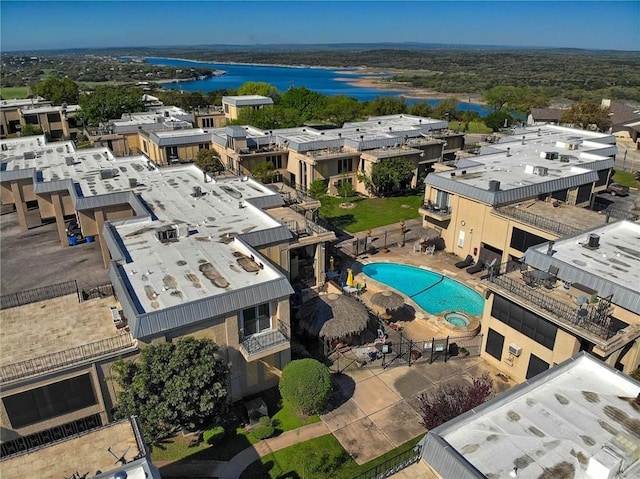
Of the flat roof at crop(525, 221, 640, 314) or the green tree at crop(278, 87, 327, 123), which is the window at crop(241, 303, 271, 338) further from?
the green tree at crop(278, 87, 327, 123)

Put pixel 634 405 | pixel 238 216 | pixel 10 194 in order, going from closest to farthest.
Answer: pixel 634 405
pixel 238 216
pixel 10 194

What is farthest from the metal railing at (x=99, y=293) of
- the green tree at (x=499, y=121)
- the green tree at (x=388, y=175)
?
the green tree at (x=499, y=121)

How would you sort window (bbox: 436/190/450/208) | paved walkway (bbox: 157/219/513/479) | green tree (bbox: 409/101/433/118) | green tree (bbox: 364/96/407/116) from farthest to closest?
green tree (bbox: 364/96/407/116)
green tree (bbox: 409/101/433/118)
window (bbox: 436/190/450/208)
paved walkway (bbox: 157/219/513/479)

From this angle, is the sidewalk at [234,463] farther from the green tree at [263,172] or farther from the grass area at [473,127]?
the grass area at [473,127]

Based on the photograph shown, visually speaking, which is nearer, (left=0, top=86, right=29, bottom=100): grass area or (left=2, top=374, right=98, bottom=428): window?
(left=2, top=374, right=98, bottom=428): window

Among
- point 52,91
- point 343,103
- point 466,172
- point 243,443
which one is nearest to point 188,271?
point 243,443

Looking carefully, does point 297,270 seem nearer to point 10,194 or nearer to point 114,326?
point 114,326

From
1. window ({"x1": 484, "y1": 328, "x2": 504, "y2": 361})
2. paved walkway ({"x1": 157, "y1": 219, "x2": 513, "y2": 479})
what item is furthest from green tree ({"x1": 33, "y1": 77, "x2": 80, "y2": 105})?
window ({"x1": 484, "y1": 328, "x2": 504, "y2": 361})
